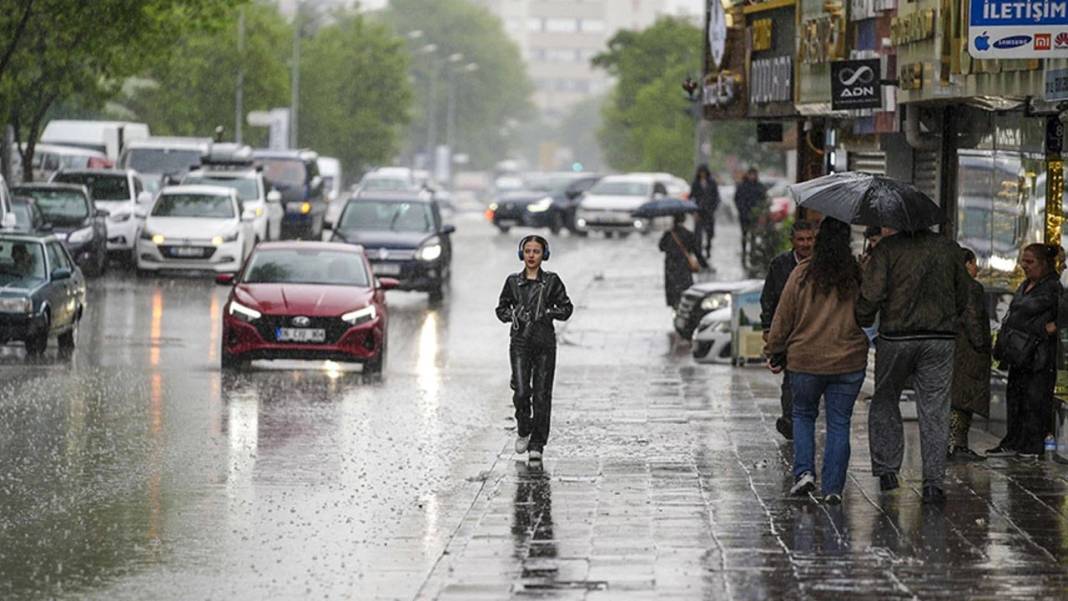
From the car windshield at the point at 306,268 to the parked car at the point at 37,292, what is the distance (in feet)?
7.20

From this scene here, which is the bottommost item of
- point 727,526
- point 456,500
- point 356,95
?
point 456,500

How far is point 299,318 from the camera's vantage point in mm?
23703

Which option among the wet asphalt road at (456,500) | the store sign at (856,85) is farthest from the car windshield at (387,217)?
the store sign at (856,85)

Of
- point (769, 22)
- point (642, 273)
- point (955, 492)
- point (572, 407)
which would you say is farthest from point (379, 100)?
point (955, 492)

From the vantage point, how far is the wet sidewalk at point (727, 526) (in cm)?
1080

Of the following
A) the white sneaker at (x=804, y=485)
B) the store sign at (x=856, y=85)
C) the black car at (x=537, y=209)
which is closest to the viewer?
the white sneaker at (x=804, y=485)

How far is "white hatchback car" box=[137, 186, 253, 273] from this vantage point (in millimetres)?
39250

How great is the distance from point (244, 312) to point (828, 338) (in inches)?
436

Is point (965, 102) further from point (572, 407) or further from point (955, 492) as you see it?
point (955, 492)

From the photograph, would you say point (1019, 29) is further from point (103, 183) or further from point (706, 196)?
point (706, 196)

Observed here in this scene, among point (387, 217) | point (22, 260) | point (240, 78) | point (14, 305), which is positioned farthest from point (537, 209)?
point (14, 305)

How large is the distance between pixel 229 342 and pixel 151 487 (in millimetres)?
9159

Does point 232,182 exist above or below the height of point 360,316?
above

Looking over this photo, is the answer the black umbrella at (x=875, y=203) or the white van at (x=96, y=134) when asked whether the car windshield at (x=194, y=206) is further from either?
the black umbrella at (x=875, y=203)
